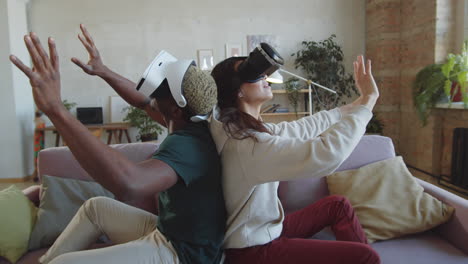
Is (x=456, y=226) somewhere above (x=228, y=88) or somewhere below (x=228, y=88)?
below

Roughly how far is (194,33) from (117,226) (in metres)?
4.89

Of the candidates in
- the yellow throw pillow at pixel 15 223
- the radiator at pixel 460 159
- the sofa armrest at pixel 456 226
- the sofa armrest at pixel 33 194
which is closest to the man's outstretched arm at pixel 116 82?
the yellow throw pillow at pixel 15 223

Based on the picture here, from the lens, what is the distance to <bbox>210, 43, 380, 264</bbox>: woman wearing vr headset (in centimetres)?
100

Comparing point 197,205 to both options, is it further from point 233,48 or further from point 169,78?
point 233,48

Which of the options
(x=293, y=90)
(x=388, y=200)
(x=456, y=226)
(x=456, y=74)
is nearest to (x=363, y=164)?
(x=388, y=200)

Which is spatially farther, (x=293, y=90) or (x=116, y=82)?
(x=293, y=90)

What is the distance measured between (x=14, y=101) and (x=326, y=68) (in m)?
4.71

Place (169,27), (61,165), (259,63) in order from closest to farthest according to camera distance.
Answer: (259,63), (61,165), (169,27)

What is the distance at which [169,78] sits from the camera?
3.37 ft

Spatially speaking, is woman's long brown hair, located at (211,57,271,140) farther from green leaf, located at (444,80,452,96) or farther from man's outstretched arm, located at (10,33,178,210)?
green leaf, located at (444,80,452,96)

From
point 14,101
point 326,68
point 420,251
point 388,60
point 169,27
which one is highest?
point 169,27

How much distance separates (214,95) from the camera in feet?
3.48

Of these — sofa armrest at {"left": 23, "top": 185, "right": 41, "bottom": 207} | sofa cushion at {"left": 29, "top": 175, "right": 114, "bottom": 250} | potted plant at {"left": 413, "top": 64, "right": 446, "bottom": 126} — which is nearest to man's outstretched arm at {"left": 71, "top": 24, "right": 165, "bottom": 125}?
sofa cushion at {"left": 29, "top": 175, "right": 114, "bottom": 250}

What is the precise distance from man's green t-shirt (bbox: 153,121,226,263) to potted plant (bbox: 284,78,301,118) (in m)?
4.53
